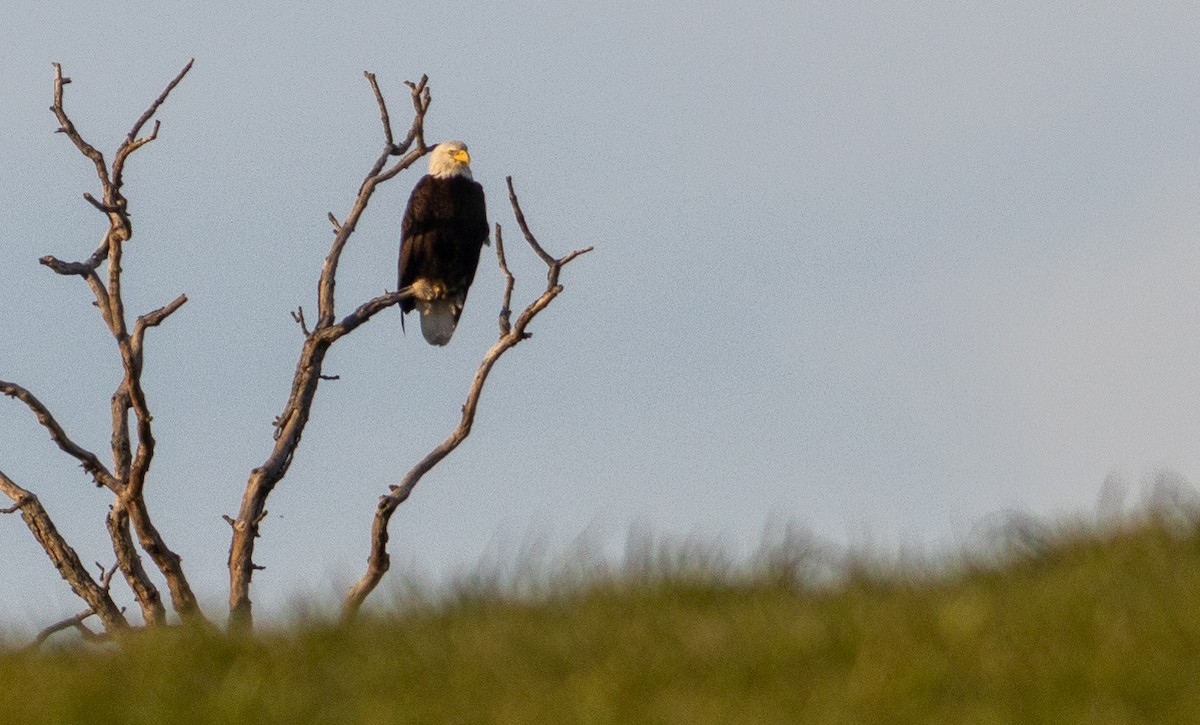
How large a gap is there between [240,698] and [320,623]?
3.60ft

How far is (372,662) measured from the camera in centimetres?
545

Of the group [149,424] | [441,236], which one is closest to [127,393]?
[149,424]

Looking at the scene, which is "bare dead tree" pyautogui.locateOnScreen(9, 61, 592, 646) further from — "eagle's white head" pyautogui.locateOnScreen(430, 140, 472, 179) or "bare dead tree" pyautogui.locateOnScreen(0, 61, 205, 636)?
"eagle's white head" pyautogui.locateOnScreen(430, 140, 472, 179)

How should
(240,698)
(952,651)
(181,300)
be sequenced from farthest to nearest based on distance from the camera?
(181,300) → (952,651) → (240,698)

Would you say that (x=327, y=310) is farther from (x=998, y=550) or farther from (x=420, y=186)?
(x=998, y=550)

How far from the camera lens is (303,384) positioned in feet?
38.3

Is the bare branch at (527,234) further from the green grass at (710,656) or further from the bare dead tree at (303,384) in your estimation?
the green grass at (710,656)

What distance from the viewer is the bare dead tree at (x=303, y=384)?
11.5m

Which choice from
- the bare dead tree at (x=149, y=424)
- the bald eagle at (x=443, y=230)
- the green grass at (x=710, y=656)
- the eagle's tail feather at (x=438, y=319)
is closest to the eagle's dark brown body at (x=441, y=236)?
the bald eagle at (x=443, y=230)

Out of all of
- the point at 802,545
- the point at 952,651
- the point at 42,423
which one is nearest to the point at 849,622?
the point at 952,651

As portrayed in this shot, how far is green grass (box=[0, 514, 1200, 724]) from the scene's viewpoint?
15.9 feet

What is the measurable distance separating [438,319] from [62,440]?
204 inches

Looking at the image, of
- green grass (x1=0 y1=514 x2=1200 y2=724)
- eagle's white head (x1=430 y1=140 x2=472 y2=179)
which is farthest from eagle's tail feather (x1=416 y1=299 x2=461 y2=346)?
green grass (x1=0 y1=514 x2=1200 y2=724)

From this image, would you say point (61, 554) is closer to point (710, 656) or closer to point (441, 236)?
point (441, 236)
